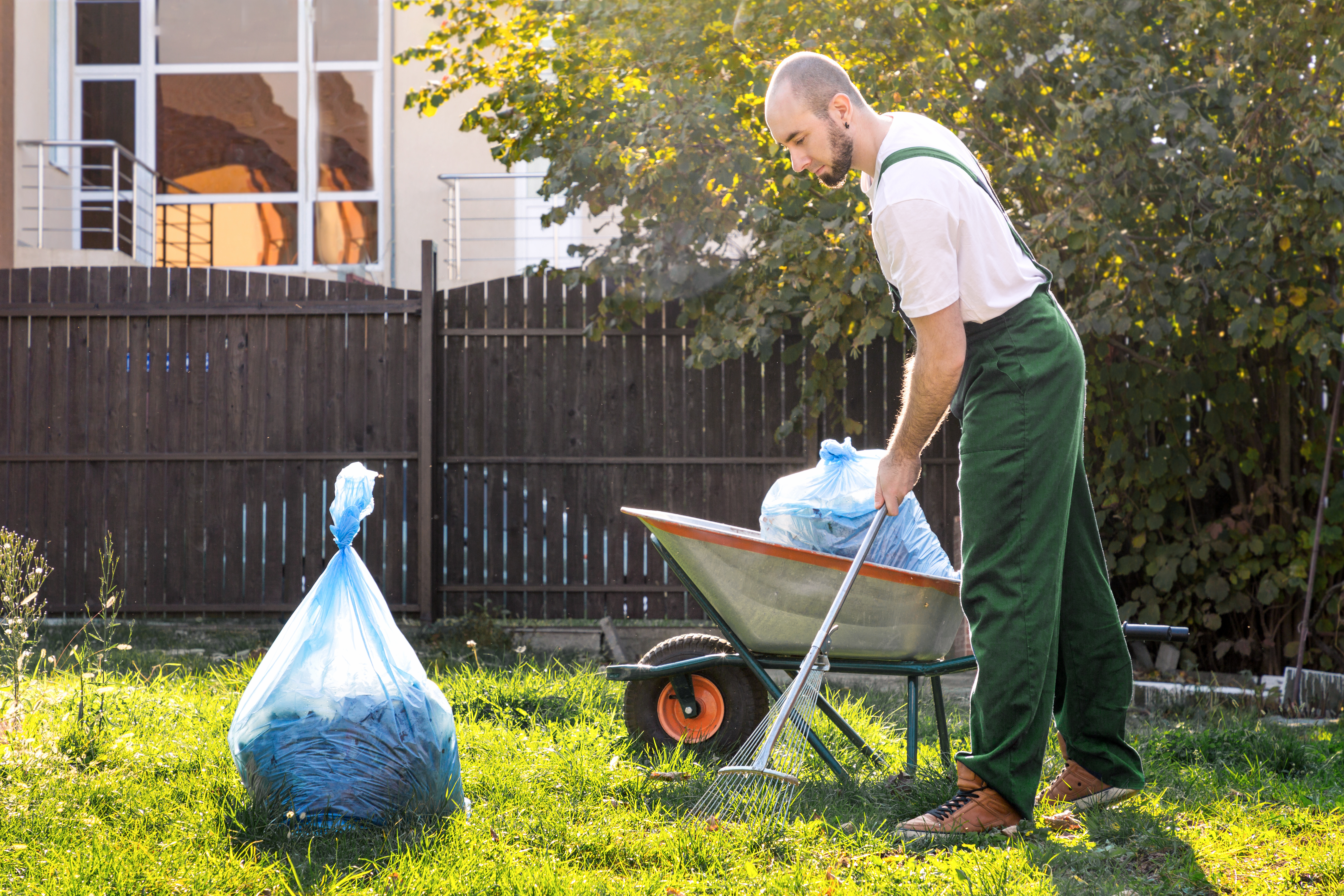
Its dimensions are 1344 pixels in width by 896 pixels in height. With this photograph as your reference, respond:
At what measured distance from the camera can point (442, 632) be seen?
5.82 m

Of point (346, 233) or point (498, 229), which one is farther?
point (346, 233)

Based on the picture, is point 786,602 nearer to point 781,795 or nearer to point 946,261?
point 781,795

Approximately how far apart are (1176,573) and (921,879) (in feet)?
12.1

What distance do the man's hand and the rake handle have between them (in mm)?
27

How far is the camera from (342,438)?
662cm

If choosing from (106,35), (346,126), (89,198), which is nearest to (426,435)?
(346,126)

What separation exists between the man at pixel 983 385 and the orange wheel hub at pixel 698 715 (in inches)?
35.2

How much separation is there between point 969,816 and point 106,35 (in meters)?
11.4

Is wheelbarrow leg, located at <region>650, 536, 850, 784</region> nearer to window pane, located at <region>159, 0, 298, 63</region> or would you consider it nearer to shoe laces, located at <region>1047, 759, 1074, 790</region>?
shoe laces, located at <region>1047, 759, 1074, 790</region>

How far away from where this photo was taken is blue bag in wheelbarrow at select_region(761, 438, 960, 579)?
10.5 ft

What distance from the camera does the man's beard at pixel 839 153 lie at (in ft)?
8.43

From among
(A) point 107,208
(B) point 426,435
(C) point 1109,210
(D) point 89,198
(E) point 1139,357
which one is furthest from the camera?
(A) point 107,208

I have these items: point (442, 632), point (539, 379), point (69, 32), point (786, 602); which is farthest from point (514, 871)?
point (69, 32)

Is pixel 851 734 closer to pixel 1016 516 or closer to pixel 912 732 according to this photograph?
pixel 912 732
